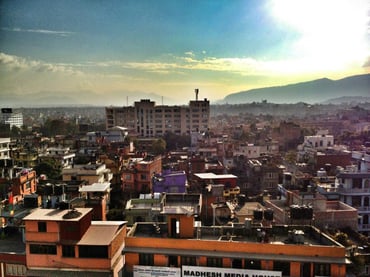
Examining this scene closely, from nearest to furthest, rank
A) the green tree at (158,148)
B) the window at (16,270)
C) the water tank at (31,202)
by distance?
the window at (16,270), the water tank at (31,202), the green tree at (158,148)

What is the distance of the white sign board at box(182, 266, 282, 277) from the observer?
7.75ft

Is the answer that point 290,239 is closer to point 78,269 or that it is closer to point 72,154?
point 78,269

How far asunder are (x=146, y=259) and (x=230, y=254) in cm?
60

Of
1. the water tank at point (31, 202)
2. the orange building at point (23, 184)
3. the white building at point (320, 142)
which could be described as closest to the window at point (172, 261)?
the water tank at point (31, 202)

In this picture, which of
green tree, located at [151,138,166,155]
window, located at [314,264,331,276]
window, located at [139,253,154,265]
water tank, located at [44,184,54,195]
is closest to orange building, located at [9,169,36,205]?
water tank, located at [44,184,54,195]

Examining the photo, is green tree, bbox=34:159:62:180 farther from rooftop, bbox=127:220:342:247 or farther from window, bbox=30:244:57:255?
rooftop, bbox=127:220:342:247

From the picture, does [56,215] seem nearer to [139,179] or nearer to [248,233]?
[248,233]

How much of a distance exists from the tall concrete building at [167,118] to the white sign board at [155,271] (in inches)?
583

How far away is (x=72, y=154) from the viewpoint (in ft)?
28.6

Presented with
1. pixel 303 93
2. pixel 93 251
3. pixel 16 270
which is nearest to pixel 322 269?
pixel 93 251

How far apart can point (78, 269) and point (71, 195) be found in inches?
78.3

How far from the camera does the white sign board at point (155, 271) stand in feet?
8.14

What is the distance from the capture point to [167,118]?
689 inches

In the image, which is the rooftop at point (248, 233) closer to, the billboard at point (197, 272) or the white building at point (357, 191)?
the billboard at point (197, 272)
